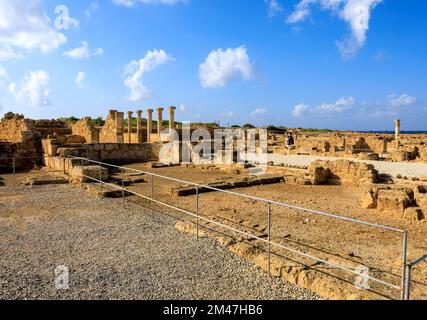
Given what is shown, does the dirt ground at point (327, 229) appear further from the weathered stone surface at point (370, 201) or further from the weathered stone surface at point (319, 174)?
the weathered stone surface at point (319, 174)

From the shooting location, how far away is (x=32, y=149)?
19766 millimetres

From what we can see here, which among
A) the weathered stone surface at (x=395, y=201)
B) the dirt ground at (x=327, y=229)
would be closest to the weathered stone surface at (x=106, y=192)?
the dirt ground at (x=327, y=229)

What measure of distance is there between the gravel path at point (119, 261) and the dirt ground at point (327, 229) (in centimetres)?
95

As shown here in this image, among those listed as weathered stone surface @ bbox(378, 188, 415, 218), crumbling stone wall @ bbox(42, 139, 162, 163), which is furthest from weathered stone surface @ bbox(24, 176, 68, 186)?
weathered stone surface @ bbox(378, 188, 415, 218)

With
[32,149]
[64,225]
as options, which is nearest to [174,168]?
[32,149]

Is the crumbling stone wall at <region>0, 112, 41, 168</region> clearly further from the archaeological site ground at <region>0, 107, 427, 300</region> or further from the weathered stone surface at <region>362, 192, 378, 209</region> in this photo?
the weathered stone surface at <region>362, 192, 378, 209</region>

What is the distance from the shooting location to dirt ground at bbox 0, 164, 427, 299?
5416 mm

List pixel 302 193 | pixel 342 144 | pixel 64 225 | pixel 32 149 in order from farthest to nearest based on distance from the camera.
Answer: pixel 342 144 → pixel 32 149 → pixel 302 193 → pixel 64 225

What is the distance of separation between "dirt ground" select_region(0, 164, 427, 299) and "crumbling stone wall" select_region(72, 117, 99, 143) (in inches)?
793

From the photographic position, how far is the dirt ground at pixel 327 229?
5416mm

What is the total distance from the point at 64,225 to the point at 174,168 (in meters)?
12.1
